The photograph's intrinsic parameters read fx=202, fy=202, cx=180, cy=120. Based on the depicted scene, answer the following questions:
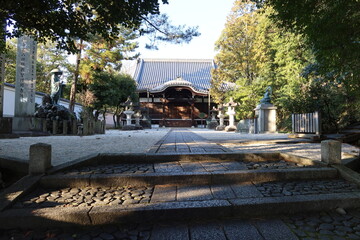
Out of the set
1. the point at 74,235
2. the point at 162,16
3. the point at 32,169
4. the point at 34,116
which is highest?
the point at 162,16

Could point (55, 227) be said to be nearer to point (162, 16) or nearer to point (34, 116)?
point (162, 16)

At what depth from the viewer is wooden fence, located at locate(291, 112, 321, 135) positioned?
6325 millimetres

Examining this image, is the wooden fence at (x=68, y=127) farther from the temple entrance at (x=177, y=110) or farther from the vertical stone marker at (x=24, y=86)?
the temple entrance at (x=177, y=110)

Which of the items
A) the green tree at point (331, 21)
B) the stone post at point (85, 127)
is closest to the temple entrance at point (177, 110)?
the stone post at point (85, 127)

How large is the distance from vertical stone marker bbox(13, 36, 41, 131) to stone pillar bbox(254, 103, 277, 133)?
36.2 feet

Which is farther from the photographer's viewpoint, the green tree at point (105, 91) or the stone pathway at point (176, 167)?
the green tree at point (105, 91)

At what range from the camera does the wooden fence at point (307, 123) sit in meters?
6.32

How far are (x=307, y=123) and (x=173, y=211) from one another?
6.72 meters

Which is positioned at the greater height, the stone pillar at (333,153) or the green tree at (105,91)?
the green tree at (105,91)

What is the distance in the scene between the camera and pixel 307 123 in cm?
688

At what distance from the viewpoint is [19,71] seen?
9086 mm

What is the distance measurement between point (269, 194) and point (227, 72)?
14.7 metres

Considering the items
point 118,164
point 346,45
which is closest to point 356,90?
point 346,45

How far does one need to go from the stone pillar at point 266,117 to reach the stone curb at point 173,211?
9.19 m
